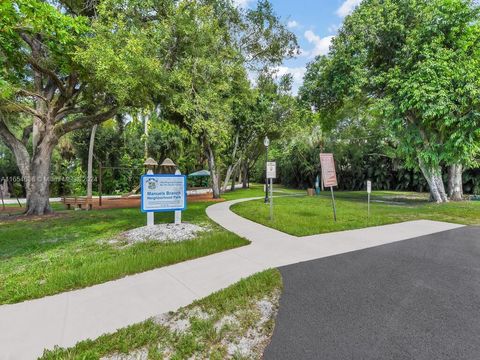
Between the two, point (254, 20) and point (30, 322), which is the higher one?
point (254, 20)

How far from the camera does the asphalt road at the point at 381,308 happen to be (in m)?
2.36

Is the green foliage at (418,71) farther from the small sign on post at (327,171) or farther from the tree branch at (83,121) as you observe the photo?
the tree branch at (83,121)

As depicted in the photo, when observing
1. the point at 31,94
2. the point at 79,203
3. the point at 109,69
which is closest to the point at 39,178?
the point at 79,203

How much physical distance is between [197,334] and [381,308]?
7.18 ft

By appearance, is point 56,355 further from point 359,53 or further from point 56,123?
point 359,53

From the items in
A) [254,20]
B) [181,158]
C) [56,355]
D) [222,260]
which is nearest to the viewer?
[56,355]

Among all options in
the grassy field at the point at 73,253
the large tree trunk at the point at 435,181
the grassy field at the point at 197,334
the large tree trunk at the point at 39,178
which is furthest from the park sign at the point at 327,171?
the large tree trunk at the point at 39,178

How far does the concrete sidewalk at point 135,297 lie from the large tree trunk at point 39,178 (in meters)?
8.56

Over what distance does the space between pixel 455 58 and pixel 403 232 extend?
400 inches

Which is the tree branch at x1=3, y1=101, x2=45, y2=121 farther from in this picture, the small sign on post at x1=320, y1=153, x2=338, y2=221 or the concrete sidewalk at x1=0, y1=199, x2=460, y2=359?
the small sign on post at x1=320, y1=153, x2=338, y2=221

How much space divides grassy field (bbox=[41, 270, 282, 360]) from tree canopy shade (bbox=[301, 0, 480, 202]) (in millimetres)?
12345

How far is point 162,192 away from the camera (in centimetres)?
728

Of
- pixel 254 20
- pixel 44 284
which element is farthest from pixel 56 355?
pixel 254 20

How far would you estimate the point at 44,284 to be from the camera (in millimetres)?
3697
